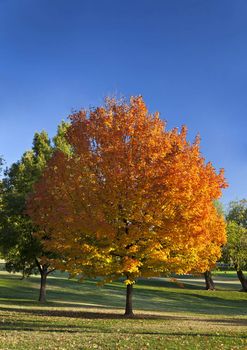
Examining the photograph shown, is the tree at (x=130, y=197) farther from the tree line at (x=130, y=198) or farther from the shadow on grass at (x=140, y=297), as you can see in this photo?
the shadow on grass at (x=140, y=297)

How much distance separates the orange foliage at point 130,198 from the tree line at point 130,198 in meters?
0.06

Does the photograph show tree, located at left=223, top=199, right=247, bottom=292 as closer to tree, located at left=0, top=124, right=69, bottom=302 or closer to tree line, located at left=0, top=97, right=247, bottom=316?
tree, located at left=0, top=124, right=69, bottom=302

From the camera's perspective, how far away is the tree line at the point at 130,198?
26984mm

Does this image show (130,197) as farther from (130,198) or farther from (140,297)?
(140,297)

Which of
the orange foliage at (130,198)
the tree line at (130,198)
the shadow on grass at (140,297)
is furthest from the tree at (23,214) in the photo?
the orange foliage at (130,198)

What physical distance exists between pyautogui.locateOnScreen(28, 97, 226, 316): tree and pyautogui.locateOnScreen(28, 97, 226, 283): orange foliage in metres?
0.06

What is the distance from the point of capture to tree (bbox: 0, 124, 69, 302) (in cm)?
4056

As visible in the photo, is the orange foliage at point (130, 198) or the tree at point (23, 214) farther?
the tree at point (23, 214)

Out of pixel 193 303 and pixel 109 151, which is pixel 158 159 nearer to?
pixel 109 151

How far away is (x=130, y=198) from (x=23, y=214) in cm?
1631

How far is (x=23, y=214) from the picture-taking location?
40875 mm

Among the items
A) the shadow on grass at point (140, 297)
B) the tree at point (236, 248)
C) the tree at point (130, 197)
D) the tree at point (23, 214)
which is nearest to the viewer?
the tree at point (130, 197)

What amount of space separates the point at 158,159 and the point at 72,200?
5.46 metres

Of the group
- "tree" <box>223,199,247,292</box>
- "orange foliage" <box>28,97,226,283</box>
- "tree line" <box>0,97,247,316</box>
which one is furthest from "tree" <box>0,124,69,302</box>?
"tree" <box>223,199,247,292</box>
